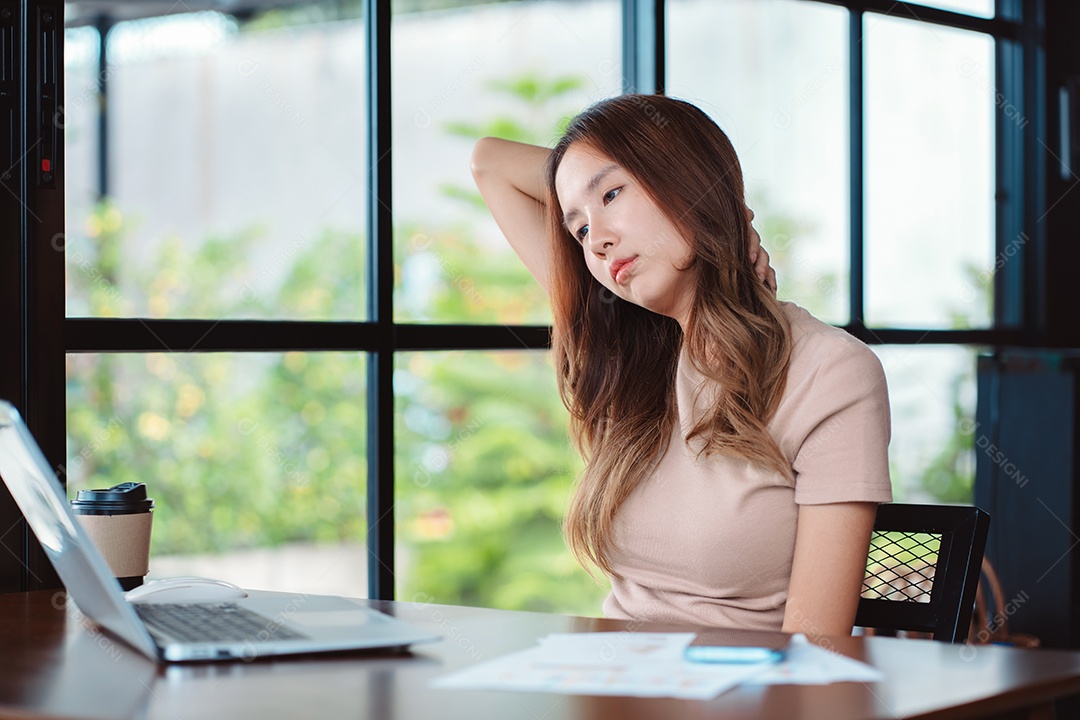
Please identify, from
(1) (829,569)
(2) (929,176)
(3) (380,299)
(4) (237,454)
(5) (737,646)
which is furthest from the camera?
(4) (237,454)

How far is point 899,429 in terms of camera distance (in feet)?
12.1

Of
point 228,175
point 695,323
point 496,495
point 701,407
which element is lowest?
point 496,495

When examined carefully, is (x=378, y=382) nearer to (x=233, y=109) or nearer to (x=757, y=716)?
(x=757, y=716)

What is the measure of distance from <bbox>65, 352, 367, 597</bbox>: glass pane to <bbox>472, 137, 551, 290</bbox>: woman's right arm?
216cm

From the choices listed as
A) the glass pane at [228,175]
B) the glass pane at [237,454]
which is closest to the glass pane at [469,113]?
the glass pane at [228,175]

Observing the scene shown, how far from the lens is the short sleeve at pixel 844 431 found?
1.48 meters

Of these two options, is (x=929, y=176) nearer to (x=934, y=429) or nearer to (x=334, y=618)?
(x=934, y=429)

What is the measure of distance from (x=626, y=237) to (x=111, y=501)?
82 centimetres

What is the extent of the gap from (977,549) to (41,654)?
3.67 feet

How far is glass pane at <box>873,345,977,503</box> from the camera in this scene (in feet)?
11.8

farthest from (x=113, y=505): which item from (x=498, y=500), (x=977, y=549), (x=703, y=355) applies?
(x=498, y=500)

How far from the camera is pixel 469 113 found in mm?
5031

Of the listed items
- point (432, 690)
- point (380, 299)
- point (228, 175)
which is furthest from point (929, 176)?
point (432, 690)

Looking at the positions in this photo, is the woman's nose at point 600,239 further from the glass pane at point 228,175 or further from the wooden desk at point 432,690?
the glass pane at point 228,175
